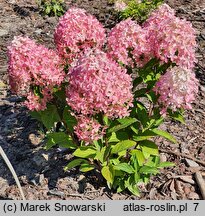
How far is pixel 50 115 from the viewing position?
3305 mm

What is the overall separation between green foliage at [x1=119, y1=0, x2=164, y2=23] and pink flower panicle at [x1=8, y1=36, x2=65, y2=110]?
355 cm

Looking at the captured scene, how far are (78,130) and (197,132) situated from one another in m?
1.86

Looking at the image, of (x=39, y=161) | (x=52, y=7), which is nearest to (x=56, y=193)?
(x=39, y=161)

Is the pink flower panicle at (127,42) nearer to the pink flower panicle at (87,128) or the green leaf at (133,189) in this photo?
the pink flower panicle at (87,128)

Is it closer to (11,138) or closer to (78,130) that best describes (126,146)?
(78,130)

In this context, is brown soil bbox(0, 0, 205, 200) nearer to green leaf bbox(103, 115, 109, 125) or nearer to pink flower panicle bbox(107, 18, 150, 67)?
green leaf bbox(103, 115, 109, 125)

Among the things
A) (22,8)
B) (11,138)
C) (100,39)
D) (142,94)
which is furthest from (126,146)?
(22,8)

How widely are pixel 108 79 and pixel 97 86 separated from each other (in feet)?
0.31

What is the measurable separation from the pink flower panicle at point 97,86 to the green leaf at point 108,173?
0.68m

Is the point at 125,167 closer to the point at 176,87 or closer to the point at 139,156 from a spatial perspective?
the point at 139,156

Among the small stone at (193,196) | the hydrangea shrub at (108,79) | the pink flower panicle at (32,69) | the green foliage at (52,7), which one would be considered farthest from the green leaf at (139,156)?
the green foliage at (52,7)

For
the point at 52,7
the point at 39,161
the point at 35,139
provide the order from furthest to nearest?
the point at 52,7, the point at 35,139, the point at 39,161

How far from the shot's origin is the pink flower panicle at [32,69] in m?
2.87

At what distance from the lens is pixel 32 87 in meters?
3.07
